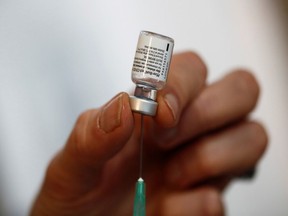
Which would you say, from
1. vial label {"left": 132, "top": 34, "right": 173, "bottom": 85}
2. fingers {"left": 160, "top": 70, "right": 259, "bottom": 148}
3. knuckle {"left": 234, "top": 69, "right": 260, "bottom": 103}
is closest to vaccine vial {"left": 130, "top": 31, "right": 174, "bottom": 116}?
vial label {"left": 132, "top": 34, "right": 173, "bottom": 85}

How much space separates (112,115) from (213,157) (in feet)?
1.02

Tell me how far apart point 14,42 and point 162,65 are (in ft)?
1.09

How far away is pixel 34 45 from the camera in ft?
2.32

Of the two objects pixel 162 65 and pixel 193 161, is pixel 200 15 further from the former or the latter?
pixel 162 65

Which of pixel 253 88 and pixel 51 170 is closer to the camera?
pixel 51 170

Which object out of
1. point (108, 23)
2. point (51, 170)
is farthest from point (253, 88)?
point (51, 170)

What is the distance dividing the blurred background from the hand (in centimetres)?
8

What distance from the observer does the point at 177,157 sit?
2.40 feet

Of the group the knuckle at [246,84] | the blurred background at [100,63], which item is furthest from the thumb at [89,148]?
the knuckle at [246,84]

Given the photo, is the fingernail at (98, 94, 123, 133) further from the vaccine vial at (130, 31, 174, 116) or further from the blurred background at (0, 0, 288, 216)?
the blurred background at (0, 0, 288, 216)

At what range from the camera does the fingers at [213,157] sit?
72 centimetres

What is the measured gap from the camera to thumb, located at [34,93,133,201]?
1.52 ft

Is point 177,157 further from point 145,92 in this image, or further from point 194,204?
point 145,92

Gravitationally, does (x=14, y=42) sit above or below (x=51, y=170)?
above
